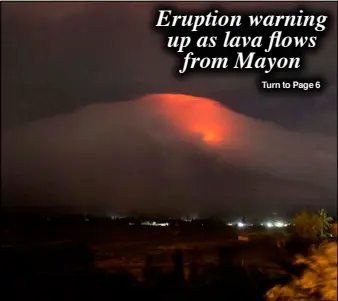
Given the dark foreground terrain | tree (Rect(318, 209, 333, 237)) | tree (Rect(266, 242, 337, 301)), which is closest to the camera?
tree (Rect(266, 242, 337, 301))

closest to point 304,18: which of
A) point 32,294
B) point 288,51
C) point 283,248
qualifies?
point 288,51

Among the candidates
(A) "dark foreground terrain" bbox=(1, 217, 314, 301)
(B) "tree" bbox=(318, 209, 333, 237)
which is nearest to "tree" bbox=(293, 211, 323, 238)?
(B) "tree" bbox=(318, 209, 333, 237)

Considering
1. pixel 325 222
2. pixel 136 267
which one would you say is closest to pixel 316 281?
pixel 325 222

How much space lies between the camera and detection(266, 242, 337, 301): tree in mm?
4664

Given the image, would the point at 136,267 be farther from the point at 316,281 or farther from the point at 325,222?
the point at 316,281

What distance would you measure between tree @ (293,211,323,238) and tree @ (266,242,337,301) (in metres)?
0.85

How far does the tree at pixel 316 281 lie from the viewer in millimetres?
4664

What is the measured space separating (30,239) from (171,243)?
18.6 ft

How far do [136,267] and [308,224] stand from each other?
8750 mm

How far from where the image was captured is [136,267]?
48.5 feet

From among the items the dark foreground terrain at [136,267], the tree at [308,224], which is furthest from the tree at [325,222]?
the dark foreground terrain at [136,267]

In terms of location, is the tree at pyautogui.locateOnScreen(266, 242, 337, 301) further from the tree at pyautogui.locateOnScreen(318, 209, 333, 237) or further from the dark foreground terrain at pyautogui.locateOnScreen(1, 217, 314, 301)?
the dark foreground terrain at pyautogui.locateOnScreen(1, 217, 314, 301)

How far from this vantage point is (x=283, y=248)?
1123 cm

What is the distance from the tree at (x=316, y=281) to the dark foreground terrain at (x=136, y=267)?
11.7ft
